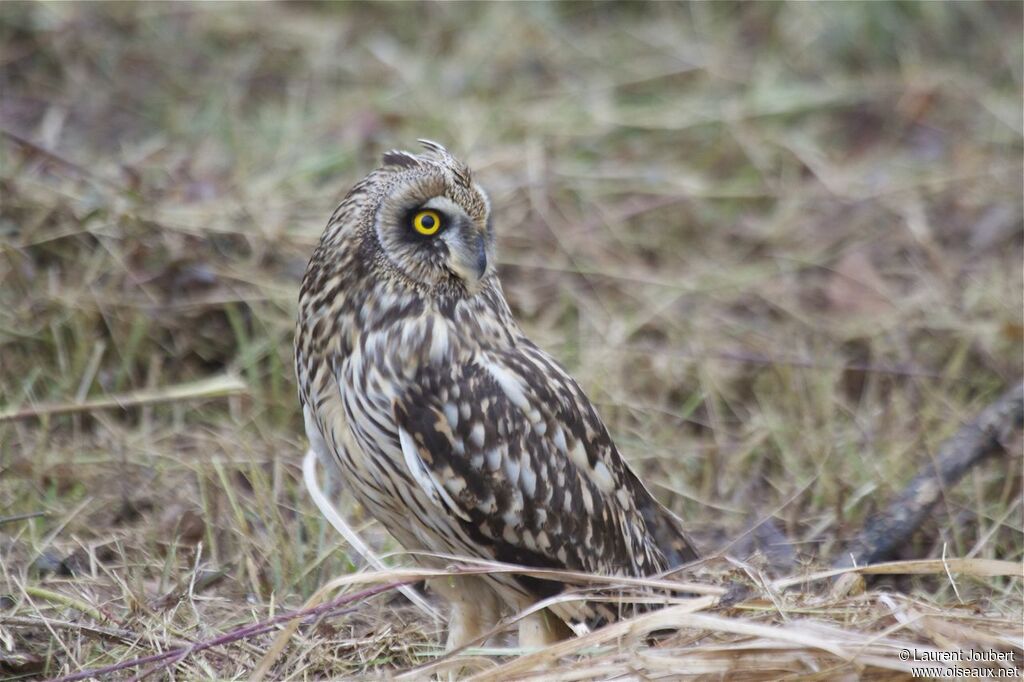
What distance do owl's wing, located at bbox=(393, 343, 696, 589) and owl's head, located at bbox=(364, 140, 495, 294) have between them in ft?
0.80

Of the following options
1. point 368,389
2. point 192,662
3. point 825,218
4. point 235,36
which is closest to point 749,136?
point 825,218

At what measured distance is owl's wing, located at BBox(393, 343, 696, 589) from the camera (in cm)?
338

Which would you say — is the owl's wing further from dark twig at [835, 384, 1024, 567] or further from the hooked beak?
dark twig at [835, 384, 1024, 567]

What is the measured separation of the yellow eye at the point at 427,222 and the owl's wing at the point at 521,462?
1.14 ft

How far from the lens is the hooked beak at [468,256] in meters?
3.52

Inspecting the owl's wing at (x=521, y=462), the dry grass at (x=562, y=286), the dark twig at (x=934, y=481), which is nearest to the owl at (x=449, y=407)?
the owl's wing at (x=521, y=462)

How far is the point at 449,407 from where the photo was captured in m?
3.41

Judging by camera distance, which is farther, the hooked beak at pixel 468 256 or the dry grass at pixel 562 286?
the dry grass at pixel 562 286

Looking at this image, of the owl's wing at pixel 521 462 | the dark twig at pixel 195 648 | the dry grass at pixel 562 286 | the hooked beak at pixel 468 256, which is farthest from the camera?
the dry grass at pixel 562 286

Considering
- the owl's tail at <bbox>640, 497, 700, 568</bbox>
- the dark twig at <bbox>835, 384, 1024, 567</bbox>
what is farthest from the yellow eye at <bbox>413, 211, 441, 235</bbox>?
the dark twig at <bbox>835, 384, 1024, 567</bbox>

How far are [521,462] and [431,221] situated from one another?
65cm

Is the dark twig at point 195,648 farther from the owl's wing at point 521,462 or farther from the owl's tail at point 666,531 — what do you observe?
the owl's tail at point 666,531

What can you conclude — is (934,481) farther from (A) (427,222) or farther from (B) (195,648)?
(B) (195,648)

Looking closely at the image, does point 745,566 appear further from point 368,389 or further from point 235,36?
point 235,36
